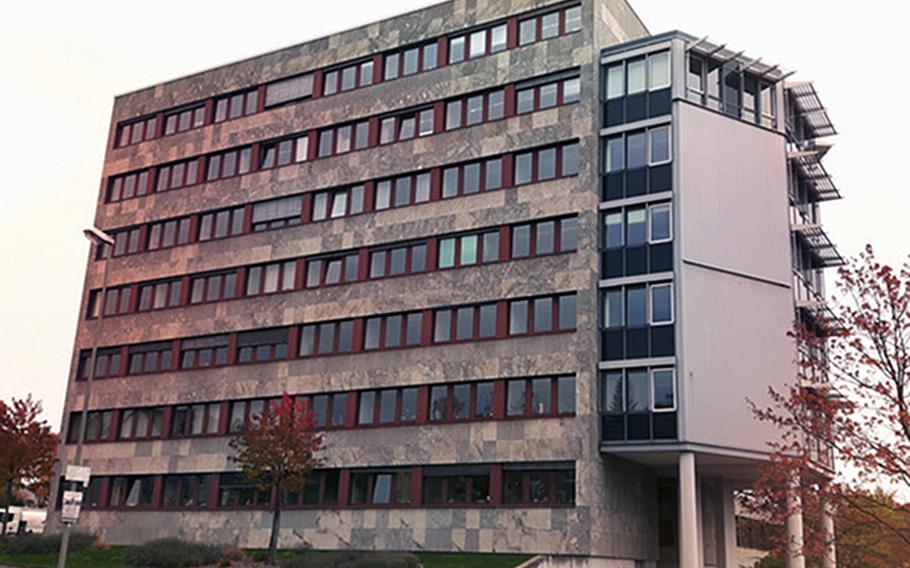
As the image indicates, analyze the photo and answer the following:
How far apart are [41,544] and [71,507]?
2271 cm

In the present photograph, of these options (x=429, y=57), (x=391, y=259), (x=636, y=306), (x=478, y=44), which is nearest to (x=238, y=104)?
(x=429, y=57)

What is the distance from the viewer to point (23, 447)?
5709 cm

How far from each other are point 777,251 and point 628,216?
6.68m

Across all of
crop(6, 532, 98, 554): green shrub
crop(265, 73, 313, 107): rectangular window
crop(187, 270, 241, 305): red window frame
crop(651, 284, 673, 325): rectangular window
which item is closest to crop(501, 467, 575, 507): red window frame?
crop(651, 284, 673, 325): rectangular window

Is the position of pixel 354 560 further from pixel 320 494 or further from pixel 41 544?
pixel 41 544

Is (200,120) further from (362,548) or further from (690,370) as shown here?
(690,370)

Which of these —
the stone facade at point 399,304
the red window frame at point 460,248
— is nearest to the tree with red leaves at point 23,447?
the stone facade at point 399,304

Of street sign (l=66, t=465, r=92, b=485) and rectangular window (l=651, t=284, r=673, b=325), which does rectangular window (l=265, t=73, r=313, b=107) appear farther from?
street sign (l=66, t=465, r=92, b=485)

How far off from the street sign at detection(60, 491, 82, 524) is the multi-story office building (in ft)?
37.9

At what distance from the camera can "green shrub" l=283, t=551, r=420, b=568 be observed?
37938 millimetres

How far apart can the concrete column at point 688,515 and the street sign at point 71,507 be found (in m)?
22.1

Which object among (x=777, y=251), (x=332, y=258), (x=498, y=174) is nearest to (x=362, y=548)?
(x=332, y=258)

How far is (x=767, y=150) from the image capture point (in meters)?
45.1

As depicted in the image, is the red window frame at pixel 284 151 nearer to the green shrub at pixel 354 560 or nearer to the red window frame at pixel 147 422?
the red window frame at pixel 147 422
